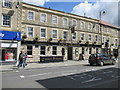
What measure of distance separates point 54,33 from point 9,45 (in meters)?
7.95

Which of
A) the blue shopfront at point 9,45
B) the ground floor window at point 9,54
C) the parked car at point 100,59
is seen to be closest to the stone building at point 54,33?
the blue shopfront at point 9,45

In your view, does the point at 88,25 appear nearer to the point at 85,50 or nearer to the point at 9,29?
the point at 85,50

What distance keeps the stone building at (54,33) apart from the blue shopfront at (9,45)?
0.76 m

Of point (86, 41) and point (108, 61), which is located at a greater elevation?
point (86, 41)

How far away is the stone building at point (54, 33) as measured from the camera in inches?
733

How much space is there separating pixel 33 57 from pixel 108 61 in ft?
35.5

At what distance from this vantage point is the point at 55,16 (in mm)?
21859

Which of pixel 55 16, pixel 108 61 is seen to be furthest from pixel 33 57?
pixel 108 61

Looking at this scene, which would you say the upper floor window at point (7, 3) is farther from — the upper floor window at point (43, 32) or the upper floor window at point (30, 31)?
the upper floor window at point (43, 32)

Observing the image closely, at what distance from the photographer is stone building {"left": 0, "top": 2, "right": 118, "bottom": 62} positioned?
1862cm

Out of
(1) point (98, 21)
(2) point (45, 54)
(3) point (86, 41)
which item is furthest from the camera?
(1) point (98, 21)

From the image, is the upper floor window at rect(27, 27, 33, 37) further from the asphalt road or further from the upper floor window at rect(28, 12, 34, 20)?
the asphalt road

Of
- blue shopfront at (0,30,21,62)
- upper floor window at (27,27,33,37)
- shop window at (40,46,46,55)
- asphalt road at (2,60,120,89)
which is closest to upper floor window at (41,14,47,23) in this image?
upper floor window at (27,27,33,37)

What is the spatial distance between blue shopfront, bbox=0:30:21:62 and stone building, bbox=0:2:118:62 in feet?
2.49
